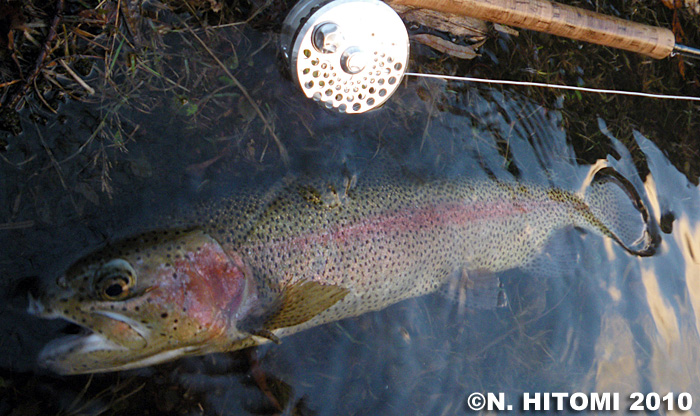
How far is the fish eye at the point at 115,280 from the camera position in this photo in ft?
7.04

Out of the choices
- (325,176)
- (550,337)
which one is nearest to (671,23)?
(550,337)

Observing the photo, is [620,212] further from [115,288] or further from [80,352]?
[80,352]

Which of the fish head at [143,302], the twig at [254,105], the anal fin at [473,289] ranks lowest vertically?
the anal fin at [473,289]

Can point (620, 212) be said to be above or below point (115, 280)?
below

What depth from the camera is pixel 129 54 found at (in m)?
2.63

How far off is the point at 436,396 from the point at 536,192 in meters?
1.38

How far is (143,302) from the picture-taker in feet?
7.18

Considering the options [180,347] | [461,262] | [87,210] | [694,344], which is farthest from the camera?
[694,344]

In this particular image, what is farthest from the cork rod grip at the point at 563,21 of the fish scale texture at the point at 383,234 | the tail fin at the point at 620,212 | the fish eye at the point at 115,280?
the fish eye at the point at 115,280

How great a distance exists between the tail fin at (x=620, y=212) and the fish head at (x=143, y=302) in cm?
244

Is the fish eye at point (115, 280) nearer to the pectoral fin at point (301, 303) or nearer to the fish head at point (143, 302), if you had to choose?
the fish head at point (143, 302)

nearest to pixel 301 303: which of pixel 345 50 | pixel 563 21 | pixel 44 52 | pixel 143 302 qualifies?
pixel 143 302

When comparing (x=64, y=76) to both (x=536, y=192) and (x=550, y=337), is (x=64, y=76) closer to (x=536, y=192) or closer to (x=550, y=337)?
(x=536, y=192)

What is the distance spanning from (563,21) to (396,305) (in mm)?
2032
